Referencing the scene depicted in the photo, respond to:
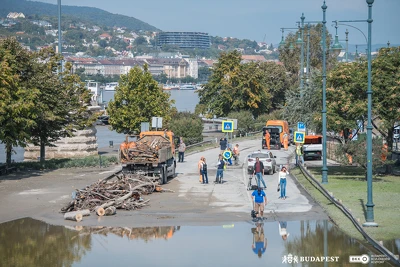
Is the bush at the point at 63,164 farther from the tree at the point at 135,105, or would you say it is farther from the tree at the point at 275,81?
the tree at the point at 275,81

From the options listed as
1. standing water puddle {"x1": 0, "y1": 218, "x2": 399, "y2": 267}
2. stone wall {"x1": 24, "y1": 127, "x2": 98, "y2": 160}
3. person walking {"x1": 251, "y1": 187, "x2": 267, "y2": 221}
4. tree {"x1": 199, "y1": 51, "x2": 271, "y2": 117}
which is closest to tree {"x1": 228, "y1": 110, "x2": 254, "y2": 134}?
tree {"x1": 199, "y1": 51, "x2": 271, "y2": 117}

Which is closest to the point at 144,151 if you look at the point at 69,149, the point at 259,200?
the point at 259,200

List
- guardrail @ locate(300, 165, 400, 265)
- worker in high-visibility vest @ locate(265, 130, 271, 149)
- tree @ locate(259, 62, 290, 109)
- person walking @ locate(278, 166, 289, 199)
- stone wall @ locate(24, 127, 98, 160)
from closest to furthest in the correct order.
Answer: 1. guardrail @ locate(300, 165, 400, 265)
2. person walking @ locate(278, 166, 289, 199)
3. worker in high-visibility vest @ locate(265, 130, 271, 149)
4. stone wall @ locate(24, 127, 98, 160)
5. tree @ locate(259, 62, 290, 109)

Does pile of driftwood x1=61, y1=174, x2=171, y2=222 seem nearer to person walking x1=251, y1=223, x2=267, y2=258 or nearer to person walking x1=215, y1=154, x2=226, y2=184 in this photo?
person walking x1=251, y1=223, x2=267, y2=258

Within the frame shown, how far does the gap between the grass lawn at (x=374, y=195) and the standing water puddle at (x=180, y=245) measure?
138 centimetres

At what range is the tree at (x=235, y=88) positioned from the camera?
305 ft

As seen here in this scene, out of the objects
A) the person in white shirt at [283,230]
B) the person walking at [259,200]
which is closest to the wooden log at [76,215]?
the person walking at [259,200]

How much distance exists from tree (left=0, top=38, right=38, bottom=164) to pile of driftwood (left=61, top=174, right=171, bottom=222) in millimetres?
11371

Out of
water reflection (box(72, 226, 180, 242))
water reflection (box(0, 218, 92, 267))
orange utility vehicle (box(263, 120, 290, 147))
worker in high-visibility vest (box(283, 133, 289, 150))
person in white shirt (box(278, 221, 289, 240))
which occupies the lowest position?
water reflection (box(0, 218, 92, 267))

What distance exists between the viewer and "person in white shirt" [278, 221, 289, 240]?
80.0 feet

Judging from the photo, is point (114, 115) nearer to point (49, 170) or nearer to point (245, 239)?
point (49, 170)

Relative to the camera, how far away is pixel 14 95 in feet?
145

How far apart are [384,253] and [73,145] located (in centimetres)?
4516

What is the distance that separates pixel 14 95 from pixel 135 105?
73.3 feet
